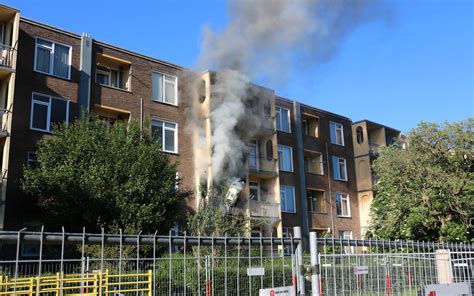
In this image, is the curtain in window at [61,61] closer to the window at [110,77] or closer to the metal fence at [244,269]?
the window at [110,77]

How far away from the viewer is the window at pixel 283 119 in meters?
31.1

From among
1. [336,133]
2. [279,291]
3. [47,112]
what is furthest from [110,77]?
[279,291]

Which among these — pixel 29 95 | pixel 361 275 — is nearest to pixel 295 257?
pixel 361 275

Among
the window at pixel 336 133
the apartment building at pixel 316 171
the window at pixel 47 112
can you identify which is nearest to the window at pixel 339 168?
the apartment building at pixel 316 171

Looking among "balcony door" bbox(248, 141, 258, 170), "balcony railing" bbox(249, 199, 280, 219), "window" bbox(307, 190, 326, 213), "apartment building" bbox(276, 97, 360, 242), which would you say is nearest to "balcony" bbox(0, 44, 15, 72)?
"balcony door" bbox(248, 141, 258, 170)

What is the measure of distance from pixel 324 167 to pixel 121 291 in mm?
28101

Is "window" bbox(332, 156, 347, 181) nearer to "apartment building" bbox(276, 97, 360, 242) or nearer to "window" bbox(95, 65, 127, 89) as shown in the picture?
"apartment building" bbox(276, 97, 360, 242)

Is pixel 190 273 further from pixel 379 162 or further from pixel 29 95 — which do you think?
pixel 379 162

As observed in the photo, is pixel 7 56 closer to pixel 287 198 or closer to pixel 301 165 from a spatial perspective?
pixel 287 198

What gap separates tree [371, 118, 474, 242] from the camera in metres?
22.3

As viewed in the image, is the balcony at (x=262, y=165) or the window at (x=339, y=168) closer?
the balcony at (x=262, y=165)

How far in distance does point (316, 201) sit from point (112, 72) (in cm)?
1597

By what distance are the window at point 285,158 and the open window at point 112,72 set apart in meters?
10.8

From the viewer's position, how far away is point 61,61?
71.1ft
